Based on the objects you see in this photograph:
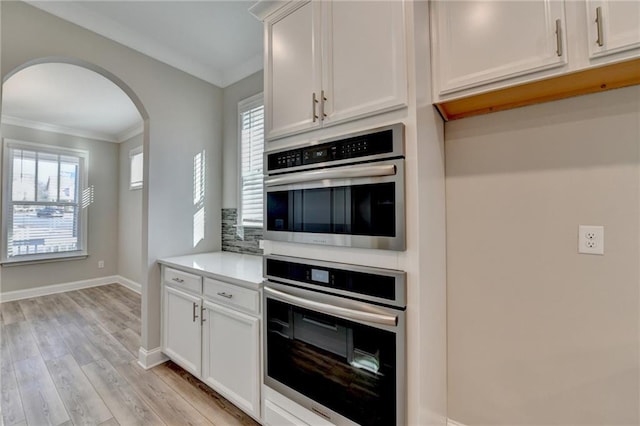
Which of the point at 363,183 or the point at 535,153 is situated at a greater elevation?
the point at 535,153

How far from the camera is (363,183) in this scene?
123cm

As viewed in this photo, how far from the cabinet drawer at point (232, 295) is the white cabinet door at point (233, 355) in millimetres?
49

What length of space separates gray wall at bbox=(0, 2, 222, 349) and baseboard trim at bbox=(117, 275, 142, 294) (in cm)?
271

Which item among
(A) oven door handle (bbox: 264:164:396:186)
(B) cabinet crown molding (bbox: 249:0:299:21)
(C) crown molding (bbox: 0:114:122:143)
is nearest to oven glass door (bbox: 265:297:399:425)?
(A) oven door handle (bbox: 264:164:396:186)

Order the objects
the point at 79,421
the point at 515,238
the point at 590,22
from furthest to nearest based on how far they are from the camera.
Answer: the point at 79,421 → the point at 515,238 → the point at 590,22

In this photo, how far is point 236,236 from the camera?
294 centimetres

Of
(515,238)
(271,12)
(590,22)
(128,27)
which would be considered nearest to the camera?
(590,22)

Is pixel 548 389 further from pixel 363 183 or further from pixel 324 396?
pixel 363 183

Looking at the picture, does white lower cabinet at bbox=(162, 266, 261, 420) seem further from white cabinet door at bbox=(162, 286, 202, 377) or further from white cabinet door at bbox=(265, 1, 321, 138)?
white cabinet door at bbox=(265, 1, 321, 138)

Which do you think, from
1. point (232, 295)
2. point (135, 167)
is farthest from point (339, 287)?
point (135, 167)

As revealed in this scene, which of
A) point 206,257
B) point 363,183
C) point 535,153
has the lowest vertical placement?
point 206,257

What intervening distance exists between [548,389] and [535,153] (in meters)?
1.15

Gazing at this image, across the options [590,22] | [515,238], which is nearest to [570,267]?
[515,238]

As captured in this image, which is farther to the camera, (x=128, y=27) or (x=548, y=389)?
(x=128, y=27)
